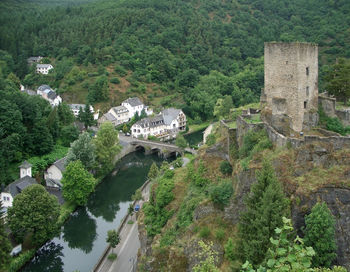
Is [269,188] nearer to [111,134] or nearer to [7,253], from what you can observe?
[7,253]

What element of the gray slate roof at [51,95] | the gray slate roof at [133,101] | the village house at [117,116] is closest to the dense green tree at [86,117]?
the village house at [117,116]

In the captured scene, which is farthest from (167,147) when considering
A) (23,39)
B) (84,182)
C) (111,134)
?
(23,39)

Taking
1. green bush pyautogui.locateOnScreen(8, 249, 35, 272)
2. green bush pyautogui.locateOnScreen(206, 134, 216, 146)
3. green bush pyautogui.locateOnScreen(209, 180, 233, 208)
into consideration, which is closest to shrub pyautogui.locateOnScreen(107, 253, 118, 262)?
green bush pyautogui.locateOnScreen(8, 249, 35, 272)

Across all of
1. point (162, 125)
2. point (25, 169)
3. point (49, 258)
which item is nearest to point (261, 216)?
point (49, 258)

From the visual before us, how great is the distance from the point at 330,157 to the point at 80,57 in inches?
3533

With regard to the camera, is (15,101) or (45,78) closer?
(15,101)

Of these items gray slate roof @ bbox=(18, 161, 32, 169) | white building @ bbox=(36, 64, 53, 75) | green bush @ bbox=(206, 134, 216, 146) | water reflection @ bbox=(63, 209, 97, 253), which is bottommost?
water reflection @ bbox=(63, 209, 97, 253)

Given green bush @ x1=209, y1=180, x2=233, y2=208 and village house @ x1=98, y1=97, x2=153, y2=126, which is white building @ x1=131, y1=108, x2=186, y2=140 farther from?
green bush @ x1=209, y1=180, x2=233, y2=208

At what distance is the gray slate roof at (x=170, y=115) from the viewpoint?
7831 centimetres

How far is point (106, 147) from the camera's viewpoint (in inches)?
2192

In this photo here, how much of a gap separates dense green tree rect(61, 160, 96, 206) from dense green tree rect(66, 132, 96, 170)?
4.11 meters

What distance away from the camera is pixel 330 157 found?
899 inches

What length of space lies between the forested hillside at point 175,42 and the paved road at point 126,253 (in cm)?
5290

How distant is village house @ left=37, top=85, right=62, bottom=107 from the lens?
3315 inches
